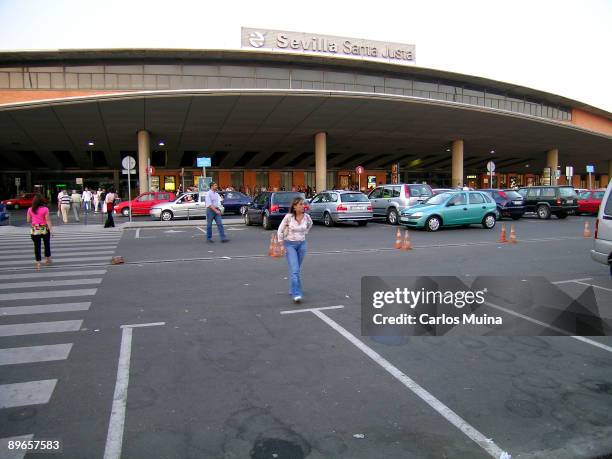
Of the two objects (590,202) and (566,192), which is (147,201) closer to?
(566,192)

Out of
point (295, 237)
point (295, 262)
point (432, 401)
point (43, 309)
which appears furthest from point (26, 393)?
point (295, 237)

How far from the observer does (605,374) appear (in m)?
4.55

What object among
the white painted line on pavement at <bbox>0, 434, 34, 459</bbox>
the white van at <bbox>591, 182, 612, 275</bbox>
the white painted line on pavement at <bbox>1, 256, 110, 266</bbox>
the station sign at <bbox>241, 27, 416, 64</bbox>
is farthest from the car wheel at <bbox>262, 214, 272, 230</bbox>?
the station sign at <bbox>241, 27, 416, 64</bbox>

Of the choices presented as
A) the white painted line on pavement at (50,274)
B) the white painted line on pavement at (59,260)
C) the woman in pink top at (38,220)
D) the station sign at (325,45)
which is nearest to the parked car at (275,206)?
the white painted line on pavement at (59,260)

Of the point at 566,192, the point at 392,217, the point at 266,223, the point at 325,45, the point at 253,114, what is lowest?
the point at 266,223

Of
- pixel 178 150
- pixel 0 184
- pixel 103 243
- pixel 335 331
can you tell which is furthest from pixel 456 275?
pixel 0 184

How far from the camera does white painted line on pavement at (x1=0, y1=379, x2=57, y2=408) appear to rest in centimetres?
402

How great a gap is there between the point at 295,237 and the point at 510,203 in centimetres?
1954

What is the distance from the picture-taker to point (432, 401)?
3.99 metres

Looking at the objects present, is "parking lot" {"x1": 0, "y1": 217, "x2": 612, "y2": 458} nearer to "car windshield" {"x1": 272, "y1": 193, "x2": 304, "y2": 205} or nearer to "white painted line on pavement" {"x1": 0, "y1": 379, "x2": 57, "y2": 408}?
"white painted line on pavement" {"x1": 0, "y1": 379, "x2": 57, "y2": 408}

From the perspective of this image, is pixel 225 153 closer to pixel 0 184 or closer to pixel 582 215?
pixel 0 184

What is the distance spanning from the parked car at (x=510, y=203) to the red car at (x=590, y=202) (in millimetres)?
4676

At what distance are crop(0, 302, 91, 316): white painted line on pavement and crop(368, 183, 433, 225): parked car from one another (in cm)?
1617

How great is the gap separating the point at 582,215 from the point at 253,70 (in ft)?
83.2
